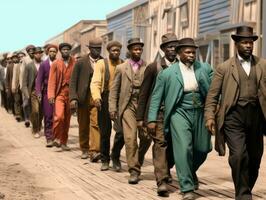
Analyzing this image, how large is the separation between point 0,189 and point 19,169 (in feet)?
6.93

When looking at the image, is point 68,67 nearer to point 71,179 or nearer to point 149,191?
point 71,179

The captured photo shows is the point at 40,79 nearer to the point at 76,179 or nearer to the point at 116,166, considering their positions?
the point at 116,166

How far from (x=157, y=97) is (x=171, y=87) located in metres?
0.23

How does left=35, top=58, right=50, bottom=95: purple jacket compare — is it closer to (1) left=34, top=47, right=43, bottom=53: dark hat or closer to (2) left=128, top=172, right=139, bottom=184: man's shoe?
(1) left=34, top=47, right=43, bottom=53: dark hat

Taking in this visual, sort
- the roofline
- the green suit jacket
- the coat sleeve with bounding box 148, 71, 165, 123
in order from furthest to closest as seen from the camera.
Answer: the roofline, the coat sleeve with bounding box 148, 71, 165, 123, the green suit jacket

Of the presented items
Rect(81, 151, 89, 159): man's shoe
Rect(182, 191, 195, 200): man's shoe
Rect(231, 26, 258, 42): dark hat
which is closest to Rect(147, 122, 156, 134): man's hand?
Rect(182, 191, 195, 200): man's shoe

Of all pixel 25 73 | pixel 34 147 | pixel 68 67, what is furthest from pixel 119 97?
pixel 25 73

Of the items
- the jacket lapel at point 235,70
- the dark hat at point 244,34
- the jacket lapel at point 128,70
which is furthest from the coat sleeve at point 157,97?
the jacket lapel at point 128,70

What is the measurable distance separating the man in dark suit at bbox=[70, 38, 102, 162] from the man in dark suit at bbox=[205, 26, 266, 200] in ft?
14.0

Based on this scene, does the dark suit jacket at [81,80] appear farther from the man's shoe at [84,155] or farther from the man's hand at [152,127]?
the man's hand at [152,127]

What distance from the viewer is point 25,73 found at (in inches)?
672

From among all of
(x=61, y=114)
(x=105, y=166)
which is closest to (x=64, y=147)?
(x=61, y=114)

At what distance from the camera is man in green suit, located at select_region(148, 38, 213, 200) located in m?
8.04

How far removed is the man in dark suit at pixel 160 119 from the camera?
844cm
